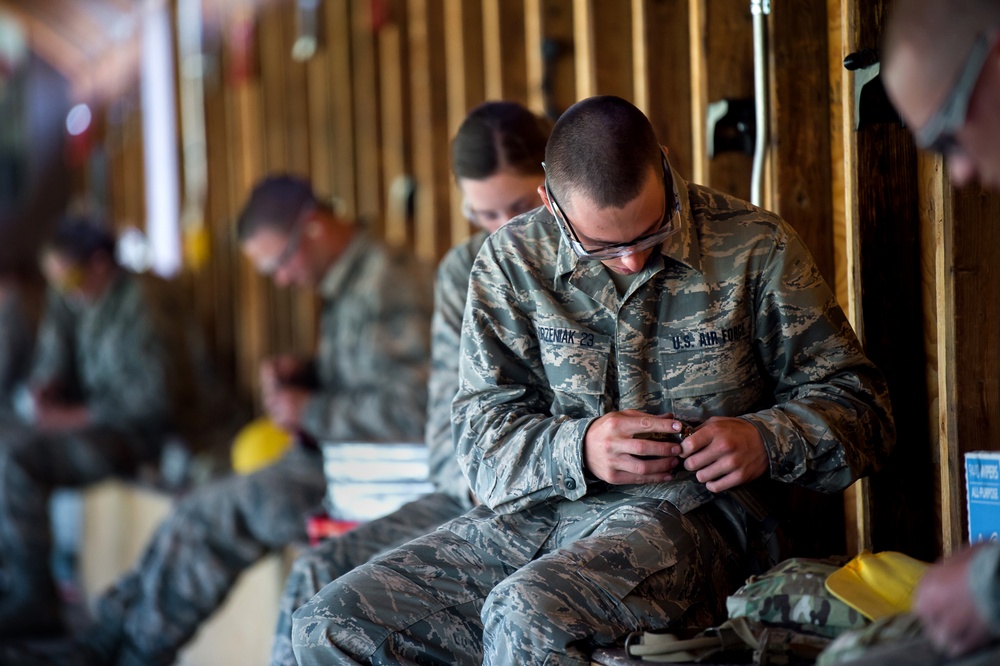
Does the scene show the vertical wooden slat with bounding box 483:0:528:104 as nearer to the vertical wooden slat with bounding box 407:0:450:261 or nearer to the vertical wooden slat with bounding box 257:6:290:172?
the vertical wooden slat with bounding box 407:0:450:261

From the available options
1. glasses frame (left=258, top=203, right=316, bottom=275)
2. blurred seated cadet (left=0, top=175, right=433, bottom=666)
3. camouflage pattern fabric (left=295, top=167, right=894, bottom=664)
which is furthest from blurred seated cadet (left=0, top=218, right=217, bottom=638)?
camouflage pattern fabric (left=295, top=167, right=894, bottom=664)

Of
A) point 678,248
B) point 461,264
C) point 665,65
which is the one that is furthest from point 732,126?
point 678,248

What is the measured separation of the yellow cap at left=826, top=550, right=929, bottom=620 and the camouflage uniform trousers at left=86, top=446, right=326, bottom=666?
2.14 meters

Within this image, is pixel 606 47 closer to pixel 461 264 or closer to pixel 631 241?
pixel 461 264

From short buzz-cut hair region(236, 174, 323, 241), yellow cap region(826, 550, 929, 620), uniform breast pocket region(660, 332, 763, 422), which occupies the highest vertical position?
short buzz-cut hair region(236, 174, 323, 241)

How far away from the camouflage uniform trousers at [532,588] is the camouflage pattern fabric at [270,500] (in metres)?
1.45

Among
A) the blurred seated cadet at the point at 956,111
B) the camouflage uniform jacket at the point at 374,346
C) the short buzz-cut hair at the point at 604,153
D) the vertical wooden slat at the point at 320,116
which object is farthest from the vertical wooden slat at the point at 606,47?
the vertical wooden slat at the point at 320,116

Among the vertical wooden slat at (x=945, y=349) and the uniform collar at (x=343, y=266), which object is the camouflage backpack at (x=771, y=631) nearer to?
the vertical wooden slat at (x=945, y=349)

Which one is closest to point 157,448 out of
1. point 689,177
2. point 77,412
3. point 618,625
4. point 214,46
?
point 77,412

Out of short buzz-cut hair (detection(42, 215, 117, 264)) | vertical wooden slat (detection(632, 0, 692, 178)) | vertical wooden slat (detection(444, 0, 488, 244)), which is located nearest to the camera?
vertical wooden slat (detection(632, 0, 692, 178))

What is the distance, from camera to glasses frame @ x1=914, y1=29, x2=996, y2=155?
1.42 metres

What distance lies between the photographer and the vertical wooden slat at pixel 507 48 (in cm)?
400

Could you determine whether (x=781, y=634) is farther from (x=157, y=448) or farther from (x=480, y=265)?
(x=157, y=448)

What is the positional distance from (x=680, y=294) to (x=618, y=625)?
0.57 meters
